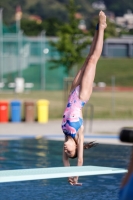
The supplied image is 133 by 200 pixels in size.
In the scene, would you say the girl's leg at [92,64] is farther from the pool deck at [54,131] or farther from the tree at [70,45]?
the tree at [70,45]

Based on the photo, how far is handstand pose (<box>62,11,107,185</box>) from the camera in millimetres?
8336

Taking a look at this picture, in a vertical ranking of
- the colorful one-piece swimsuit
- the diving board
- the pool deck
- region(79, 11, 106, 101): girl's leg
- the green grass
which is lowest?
the green grass

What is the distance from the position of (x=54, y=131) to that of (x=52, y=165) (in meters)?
6.52

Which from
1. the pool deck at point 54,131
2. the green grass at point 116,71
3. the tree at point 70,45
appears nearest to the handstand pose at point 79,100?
the pool deck at point 54,131

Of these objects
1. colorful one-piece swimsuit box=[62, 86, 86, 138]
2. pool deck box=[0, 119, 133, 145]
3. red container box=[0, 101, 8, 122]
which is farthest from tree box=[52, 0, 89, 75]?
colorful one-piece swimsuit box=[62, 86, 86, 138]

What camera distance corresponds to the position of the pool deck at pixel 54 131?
18.1 metres

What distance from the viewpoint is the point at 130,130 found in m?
3.72

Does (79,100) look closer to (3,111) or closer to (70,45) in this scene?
(3,111)

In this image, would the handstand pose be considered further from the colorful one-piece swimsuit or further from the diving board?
the diving board

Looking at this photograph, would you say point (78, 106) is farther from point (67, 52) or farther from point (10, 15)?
point (10, 15)

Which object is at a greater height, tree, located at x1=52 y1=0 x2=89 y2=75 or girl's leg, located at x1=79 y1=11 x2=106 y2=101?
girl's leg, located at x1=79 y1=11 x2=106 y2=101

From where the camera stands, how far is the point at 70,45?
4391cm

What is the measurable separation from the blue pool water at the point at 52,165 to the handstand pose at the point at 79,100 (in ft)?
5.44

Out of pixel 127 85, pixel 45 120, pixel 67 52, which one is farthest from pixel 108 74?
pixel 45 120
